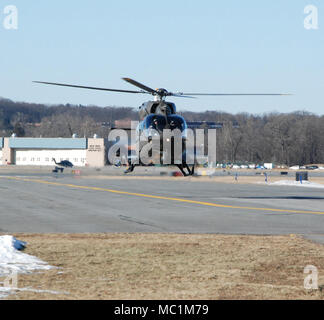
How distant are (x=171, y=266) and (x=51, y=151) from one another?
130m

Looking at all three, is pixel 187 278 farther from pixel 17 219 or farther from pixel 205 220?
pixel 17 219

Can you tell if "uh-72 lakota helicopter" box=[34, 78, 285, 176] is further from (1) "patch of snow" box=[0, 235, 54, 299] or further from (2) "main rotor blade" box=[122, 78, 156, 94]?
(1) "patch of snow" box=[0, 235, 54, 299]

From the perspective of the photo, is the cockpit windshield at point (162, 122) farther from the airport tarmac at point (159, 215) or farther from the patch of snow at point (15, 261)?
the patch of snow at point (15, 261)

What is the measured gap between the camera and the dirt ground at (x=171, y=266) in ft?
35.6

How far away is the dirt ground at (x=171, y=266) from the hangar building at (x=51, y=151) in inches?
4627

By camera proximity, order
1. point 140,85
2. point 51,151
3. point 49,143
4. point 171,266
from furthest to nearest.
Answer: point 49,143, point 51,151, point 140,85, point 171,266

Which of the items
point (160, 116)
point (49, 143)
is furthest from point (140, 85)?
point (49, 143)

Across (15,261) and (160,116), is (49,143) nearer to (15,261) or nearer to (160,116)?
(160,116)

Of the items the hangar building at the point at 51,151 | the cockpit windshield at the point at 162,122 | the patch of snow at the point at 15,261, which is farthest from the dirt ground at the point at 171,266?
the hangar building at the point at 51,151

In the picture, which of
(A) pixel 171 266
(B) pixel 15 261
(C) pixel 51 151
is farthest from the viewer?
(C) pixel 51 151

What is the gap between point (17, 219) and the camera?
77.7 ft

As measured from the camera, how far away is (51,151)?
14025cm
